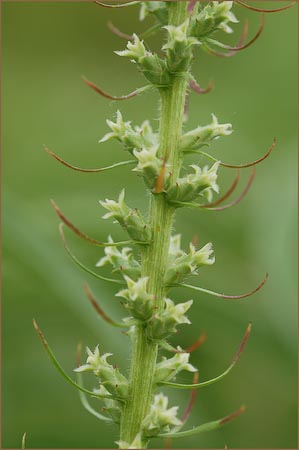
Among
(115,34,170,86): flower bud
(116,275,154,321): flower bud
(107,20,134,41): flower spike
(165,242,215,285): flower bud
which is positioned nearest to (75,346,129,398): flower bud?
(116,275,154,321): flower bud

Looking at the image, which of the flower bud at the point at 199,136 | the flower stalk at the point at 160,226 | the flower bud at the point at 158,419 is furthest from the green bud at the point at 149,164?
the flower bud at the point at 158,419

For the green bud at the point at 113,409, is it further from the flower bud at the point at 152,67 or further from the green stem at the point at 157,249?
the flower bud at the point at 152,67

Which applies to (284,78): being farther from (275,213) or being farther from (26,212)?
(26,212)

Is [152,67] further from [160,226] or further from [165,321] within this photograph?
[165,321]

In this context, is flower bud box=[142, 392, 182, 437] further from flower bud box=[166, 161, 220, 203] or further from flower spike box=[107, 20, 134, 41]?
flower spike box=[107, 20, 134, 41]

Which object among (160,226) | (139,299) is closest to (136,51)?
(160,226)

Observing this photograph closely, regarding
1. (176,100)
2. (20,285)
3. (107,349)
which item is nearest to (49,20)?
(20,285)

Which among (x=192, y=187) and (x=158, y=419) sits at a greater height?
(x=192, y=187)
